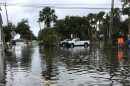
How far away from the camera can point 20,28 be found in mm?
115688

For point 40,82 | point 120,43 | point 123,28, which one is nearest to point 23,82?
point 40,82

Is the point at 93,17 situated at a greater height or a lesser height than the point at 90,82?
greater

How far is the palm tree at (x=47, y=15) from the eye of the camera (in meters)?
104

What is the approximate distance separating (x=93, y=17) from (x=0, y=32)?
72.9m

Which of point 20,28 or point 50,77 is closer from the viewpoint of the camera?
point 50,77

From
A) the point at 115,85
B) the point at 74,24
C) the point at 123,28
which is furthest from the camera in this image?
the point at 74,24

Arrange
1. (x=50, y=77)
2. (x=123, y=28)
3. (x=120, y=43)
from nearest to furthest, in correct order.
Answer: (x=50, y=77) → (x=120, y=43) → (x=123, y=28)

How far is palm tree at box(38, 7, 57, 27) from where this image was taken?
104 metres

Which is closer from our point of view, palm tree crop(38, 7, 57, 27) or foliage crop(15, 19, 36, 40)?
palm tree crop(38, 7, 57, 27)

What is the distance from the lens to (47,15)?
340 feet

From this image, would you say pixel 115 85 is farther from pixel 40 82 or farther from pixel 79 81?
pixel 40 82

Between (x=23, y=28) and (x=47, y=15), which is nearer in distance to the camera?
(x=47, y=15)

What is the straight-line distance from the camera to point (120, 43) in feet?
173

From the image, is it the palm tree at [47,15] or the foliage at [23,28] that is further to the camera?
the foliage at [23,28]
